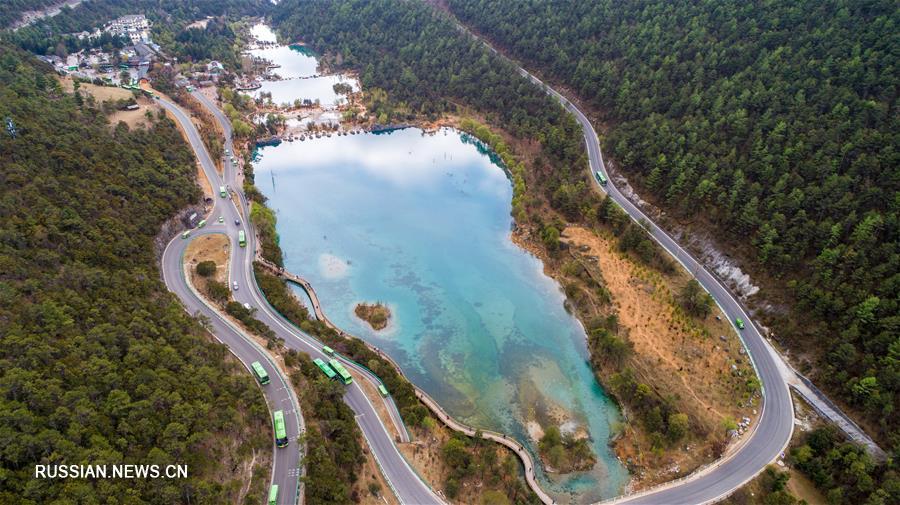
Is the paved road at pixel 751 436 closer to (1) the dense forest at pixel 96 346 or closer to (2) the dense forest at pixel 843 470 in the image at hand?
(2) the dense forest at pixel 843 470

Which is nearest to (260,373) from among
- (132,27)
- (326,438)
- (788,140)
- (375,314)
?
(326,438)

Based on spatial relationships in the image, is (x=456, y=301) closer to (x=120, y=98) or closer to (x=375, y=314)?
(x=375, y=314)

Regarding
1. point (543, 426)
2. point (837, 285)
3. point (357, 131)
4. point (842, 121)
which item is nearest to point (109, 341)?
point (543, 426)

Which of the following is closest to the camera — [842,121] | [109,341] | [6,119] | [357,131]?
[109,341]

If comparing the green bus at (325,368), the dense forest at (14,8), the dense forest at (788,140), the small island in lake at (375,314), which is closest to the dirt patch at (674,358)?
the dense forest at (788,140)

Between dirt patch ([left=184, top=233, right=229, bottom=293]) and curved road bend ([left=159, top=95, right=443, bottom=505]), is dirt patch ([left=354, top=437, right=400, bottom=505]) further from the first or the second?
dirt patch ([left=184, top=233, right=229, bottom=293])

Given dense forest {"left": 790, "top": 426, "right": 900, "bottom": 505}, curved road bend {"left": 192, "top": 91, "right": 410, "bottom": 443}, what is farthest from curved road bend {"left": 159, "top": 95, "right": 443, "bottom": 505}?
dense forest {"left": 790, "top": 426, "right": 900, "bottom": 505}

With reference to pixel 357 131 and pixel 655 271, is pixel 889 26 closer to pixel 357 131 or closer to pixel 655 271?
pixel 655 271
